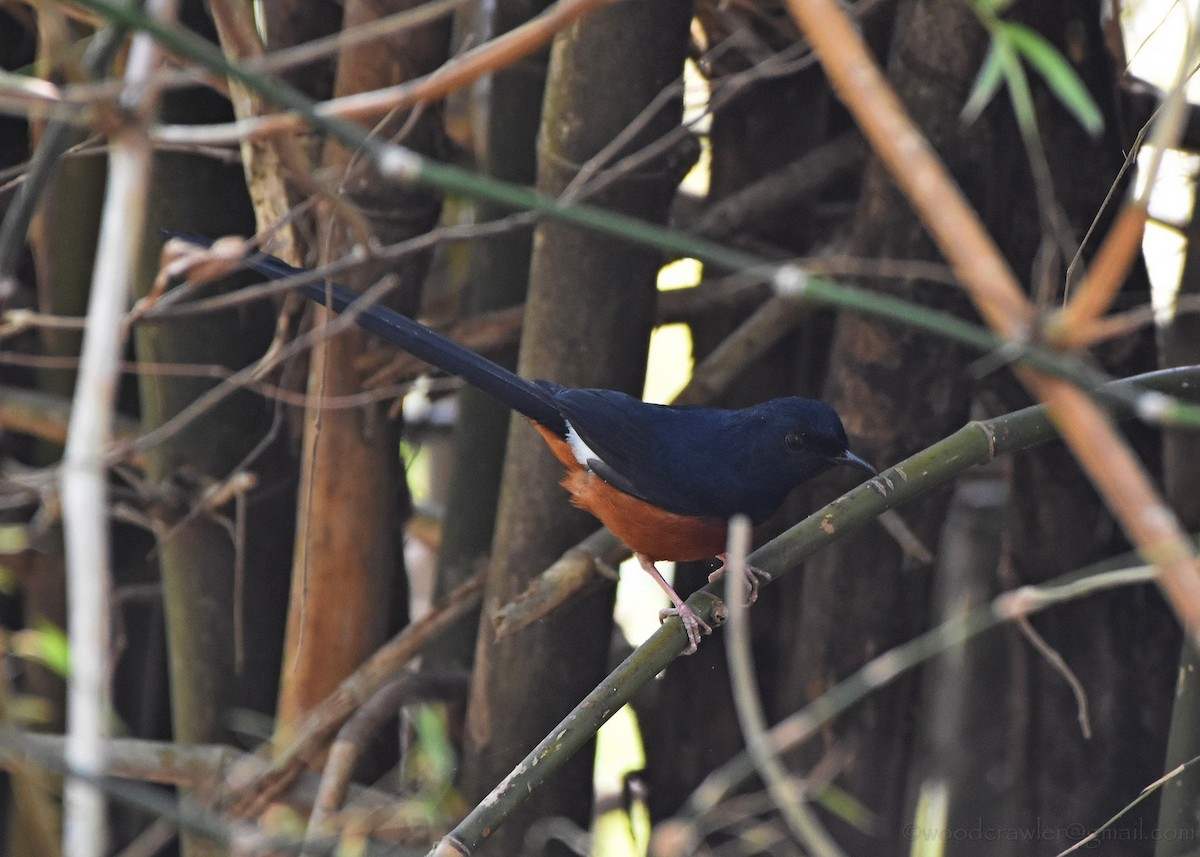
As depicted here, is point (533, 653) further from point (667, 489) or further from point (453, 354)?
point (453, 354)

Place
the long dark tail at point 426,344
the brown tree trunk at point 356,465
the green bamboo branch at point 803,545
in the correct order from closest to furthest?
the green bamboo branch at point 803,545
the long dark tail at point 426,344
the brown tree trunk at point 356,465

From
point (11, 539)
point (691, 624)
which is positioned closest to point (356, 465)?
point (11, 539)

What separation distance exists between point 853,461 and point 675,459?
428 mm

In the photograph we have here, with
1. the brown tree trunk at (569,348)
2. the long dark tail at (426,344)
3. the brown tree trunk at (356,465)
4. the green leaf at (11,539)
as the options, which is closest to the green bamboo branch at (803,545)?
the long dark tail at (426,344)

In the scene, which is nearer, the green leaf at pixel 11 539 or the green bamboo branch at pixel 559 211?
the green bamboo branch at pixel 559 211

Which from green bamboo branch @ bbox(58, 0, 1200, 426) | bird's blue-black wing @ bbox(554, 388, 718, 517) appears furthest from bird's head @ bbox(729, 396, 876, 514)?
green bamboo branch @ bbox(58, 0, 1200, 426)

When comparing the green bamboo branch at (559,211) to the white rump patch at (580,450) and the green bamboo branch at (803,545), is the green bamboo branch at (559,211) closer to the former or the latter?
the green bamboo branch at (803,545)

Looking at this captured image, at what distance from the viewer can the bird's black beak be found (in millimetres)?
2803

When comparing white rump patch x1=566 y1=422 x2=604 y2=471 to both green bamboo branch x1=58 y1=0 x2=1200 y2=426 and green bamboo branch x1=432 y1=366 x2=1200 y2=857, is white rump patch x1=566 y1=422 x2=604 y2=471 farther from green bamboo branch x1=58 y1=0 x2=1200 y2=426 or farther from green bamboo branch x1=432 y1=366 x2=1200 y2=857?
green bamboo branch x1=58 y1=0 x2=1200 y2=426

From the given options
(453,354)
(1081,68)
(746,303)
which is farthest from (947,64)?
(453,354)

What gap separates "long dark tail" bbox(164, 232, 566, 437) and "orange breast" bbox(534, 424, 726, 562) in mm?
164

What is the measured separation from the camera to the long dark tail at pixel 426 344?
236 cm

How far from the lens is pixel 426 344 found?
2.44 meters

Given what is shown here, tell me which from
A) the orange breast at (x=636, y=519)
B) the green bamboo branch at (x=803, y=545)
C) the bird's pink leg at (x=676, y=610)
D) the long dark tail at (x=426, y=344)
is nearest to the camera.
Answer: the green bamboo branch at (x=803, y=545)
